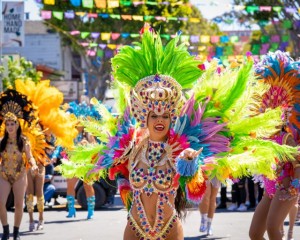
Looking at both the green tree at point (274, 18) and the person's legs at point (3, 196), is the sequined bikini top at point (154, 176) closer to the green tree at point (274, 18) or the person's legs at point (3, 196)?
the person's legs at point (3, 196)

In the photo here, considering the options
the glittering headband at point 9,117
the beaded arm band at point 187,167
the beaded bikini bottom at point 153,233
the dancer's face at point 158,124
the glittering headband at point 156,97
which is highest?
the glittering headband at point 156,97

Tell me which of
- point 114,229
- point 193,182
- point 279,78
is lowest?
point 114,229

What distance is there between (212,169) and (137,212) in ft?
2.48

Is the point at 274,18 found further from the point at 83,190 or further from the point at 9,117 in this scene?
the point at 9,117

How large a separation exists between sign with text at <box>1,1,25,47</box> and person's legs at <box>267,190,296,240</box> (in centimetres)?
2129

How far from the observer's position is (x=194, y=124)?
28.2ft

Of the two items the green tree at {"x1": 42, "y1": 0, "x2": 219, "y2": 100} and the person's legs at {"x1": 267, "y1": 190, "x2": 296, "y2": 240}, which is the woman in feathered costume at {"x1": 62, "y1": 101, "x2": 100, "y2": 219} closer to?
the person's legs at {"x1": 267, "y1": 190, "x2": 296, "y2": 240}

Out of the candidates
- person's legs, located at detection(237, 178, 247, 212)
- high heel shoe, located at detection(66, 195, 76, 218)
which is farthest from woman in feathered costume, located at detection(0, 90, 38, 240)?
person's legs, located at detection(237, 178, 247, 212)

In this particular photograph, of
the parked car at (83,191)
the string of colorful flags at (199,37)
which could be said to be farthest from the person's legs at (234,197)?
the string of colorful flags at (199,37)

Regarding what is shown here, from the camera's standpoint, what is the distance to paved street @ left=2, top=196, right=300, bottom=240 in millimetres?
14562

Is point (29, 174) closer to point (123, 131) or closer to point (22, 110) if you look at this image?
point (22, 110)

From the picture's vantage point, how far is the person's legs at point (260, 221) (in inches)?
376

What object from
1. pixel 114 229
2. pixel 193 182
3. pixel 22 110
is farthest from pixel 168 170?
pixel 114 229

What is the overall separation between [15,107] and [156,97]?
5.61m
